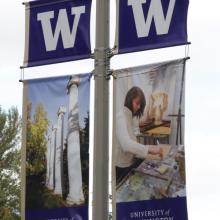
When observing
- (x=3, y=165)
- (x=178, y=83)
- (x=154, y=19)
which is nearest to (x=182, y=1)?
(x=154, y=19)

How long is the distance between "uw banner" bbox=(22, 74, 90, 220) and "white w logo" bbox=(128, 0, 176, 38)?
102 centimetres

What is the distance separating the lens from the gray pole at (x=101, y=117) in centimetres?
1046

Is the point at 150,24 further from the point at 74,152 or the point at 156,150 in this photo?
the point at 74,152

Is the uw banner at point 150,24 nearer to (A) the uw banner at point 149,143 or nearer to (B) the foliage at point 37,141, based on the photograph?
(A) the uw banner at point 149,143

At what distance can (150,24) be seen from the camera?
10.8 meters

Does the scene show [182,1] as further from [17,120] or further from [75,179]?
[17,120]

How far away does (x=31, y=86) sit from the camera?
455 inches

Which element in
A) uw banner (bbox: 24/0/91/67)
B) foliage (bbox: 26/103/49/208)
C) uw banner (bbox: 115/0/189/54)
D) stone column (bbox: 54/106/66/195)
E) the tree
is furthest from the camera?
the tree

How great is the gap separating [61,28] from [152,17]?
146 cm

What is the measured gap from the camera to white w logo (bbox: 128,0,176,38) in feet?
35.0

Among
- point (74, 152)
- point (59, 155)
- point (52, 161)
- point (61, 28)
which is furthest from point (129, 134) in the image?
point (61, 28)

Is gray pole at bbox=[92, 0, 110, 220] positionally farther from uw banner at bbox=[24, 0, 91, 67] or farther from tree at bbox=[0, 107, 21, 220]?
tree at bbox=[0, 107, 21, 220]

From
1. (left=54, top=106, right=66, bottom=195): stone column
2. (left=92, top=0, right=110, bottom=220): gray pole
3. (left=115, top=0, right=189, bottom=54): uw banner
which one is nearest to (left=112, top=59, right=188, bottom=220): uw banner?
(left=92, top=0, right=110, bottom=220): gray pole

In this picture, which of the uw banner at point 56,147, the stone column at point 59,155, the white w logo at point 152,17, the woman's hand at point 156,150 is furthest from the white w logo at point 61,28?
the woman's hand at point 156,150
